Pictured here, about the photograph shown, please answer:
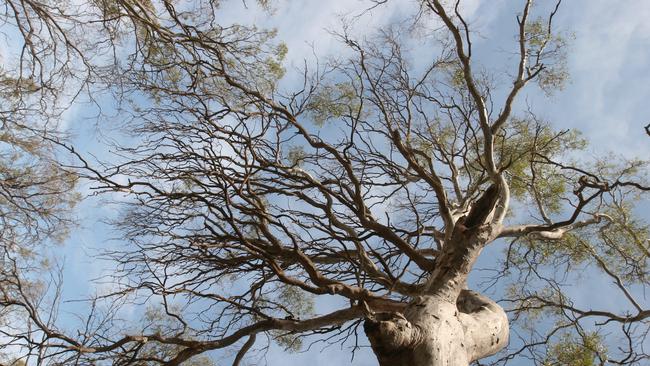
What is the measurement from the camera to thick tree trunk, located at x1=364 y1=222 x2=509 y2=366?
121 inches

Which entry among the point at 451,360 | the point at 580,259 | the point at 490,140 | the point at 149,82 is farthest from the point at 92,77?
the point at 580,259

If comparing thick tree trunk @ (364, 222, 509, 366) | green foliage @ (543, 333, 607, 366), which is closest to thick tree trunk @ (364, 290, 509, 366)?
thick tree trunk @ (364, 222, 509, 366)

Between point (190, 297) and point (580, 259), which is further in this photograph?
point (580, 259)

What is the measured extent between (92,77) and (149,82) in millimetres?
558

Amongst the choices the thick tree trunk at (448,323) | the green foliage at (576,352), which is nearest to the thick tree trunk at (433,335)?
the thick tree trunk at (448,323)

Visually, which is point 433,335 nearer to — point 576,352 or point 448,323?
point 448,323

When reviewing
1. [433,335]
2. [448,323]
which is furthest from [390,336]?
[448,323]

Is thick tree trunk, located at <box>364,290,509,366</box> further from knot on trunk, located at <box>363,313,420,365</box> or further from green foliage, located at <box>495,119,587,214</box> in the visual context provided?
green foliage, located at <box>495,119,587,214</box>

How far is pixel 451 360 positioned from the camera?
3.23 meters

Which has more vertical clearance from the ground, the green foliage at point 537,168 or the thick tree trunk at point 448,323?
the green foliage at point 537,168

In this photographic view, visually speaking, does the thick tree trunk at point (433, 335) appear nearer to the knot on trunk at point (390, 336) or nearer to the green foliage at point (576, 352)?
the knot on trunk at point (390, 336)

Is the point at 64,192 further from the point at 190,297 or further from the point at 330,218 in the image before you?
the point at 330,218

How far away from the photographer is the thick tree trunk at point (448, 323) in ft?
10.1

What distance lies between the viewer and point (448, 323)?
3408 mm
